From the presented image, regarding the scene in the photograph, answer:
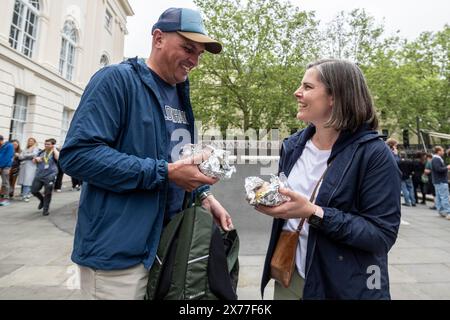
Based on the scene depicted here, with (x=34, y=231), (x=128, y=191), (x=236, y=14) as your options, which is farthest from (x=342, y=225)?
(x=236, y=14)

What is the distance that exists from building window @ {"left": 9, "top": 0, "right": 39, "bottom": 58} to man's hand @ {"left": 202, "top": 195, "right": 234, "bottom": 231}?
1577 centimetres

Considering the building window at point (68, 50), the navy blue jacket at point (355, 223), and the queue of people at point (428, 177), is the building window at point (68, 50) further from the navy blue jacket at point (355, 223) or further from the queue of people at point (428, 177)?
the navy blue jacket at point (355, 223)

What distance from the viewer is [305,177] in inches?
65.4

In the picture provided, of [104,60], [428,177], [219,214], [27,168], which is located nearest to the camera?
[219,214]

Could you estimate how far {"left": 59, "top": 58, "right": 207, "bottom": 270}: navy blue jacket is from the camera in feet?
4.13

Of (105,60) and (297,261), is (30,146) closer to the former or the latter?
(297,261)

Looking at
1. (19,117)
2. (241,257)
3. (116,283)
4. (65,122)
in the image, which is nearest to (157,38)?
(116,283)

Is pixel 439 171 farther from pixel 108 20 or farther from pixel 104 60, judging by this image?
pixel 108 20

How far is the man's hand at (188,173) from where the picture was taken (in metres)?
1.29

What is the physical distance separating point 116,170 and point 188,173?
0.98ft

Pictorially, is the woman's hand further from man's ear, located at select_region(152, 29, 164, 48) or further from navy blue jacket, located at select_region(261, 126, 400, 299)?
man's ear, located at select_region(152, 29, 164, 48)

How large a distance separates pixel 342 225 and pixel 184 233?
71cm

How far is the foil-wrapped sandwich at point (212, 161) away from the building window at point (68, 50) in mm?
19936

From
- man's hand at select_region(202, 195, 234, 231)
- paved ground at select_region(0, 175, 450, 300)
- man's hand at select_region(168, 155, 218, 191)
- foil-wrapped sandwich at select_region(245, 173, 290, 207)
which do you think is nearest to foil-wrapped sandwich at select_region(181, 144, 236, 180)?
man's hand at select_region(168, 155, 218, 191)
